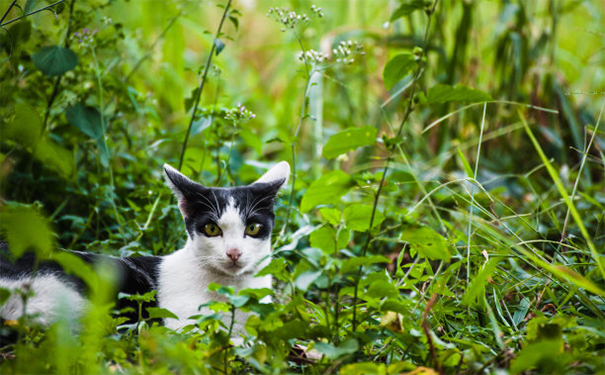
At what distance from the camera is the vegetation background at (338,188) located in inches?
52.3

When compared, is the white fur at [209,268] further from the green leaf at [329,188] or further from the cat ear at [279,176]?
the green leaf at [329,188]

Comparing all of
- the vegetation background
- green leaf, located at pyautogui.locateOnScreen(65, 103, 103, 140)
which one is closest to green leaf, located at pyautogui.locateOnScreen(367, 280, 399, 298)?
the vegetation background

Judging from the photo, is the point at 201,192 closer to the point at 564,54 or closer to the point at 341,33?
the point at 341,33

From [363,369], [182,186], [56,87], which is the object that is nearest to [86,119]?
[56,87]

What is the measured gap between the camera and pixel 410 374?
126 centimetres

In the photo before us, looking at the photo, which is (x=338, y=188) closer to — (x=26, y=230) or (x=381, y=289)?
(x=381, y=289)

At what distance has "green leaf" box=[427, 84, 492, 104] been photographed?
56.5 inches

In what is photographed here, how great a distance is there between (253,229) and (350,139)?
70 centimetres

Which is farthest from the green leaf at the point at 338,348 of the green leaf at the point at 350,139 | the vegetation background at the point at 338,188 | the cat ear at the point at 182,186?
the cat ear at the point at 182,186

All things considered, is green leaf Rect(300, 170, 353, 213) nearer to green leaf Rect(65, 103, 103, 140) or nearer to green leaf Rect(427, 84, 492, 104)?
green leaf Rect(427, 84, 492, 104)

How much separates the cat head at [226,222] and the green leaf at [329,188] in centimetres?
52

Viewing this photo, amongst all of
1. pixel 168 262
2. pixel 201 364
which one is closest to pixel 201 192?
pixel 168 262

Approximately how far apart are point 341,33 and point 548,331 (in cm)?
265

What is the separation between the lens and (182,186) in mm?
1943
